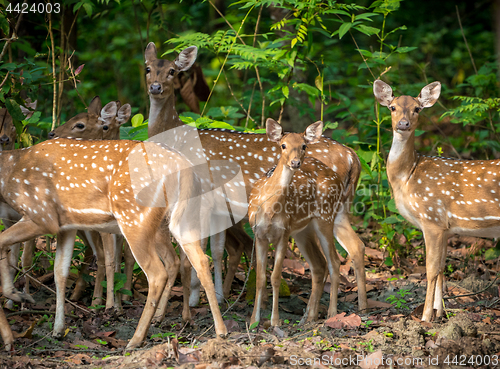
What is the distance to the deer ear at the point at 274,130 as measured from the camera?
616 cm

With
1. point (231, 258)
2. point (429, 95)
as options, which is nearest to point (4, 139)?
point (231, 258)

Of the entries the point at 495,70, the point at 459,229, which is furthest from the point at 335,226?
the point at 495,70

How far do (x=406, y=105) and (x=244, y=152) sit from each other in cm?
194

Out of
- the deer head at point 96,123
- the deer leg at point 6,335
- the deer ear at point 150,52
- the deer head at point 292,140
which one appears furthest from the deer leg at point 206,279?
the deer ear at point 150,52

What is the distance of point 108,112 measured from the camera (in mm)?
7316

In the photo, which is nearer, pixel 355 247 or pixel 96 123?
pixel 355 247

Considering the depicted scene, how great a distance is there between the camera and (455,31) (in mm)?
14742

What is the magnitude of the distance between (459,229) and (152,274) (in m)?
3.29

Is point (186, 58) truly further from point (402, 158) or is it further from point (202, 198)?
point (402, 158)

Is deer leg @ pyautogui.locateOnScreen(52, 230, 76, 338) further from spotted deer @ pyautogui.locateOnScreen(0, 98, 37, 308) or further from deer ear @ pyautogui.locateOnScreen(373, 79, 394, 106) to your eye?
deer ear @ pyautogui.locateOnScreen(373, 79, 394, 106)

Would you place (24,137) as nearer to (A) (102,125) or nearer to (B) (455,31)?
(A) (102,125)

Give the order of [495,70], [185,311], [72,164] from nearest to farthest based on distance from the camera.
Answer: [72,164]
[185,311]
[495,70]

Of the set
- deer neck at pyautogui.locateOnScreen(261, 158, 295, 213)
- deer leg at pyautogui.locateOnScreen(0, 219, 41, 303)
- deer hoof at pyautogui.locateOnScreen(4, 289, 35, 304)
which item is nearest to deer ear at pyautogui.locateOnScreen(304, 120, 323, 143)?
deer neck at pyautogui.locateOnScreen(261, 158, 295, 213)

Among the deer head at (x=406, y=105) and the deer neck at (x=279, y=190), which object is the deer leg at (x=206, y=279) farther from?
the deer head at (x=406, y=105)
